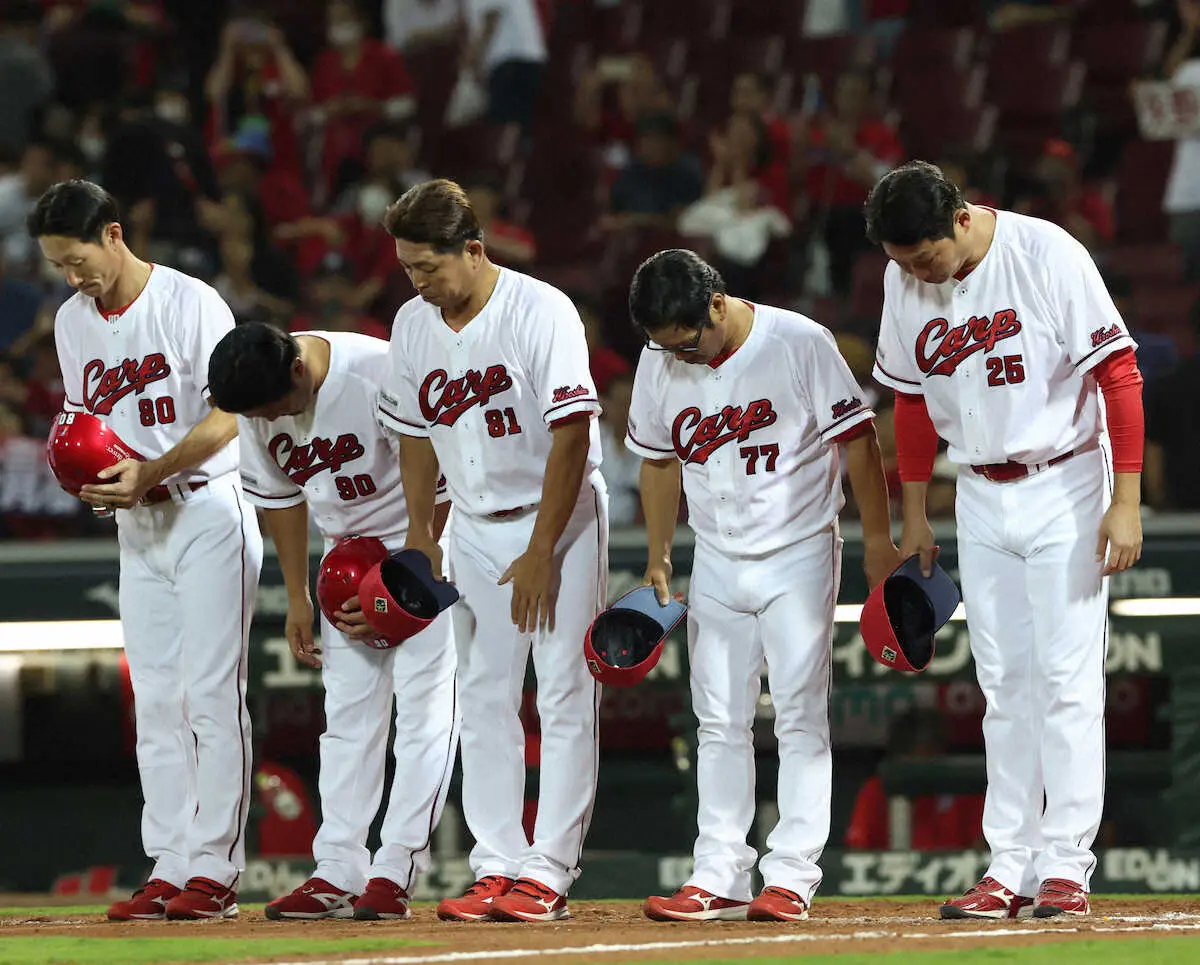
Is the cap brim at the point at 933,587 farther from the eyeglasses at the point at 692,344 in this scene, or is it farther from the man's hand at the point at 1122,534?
the eyeglasses at the point at 692,344

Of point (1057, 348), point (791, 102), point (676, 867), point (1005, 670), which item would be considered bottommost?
point (676, 867)

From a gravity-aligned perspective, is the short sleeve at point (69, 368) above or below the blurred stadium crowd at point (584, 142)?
below

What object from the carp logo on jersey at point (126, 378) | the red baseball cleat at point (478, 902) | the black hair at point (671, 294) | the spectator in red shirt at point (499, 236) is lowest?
the red baseball cleat at point (478, 902)

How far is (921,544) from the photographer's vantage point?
4.61m

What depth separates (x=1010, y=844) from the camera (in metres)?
4.41

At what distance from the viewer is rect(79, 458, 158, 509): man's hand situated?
15.9 feet

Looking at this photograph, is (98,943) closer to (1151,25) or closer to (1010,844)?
(1010,844)

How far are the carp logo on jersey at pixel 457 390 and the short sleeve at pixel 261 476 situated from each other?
54 centimetres

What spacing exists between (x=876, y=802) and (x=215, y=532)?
2.67 meters

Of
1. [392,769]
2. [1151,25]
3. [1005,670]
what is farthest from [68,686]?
[1151,25]

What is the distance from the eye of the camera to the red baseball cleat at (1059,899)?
14.0 ft

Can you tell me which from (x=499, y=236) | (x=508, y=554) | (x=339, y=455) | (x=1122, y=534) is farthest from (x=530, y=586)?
(x=499, y=236)

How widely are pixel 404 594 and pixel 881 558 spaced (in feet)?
4.00

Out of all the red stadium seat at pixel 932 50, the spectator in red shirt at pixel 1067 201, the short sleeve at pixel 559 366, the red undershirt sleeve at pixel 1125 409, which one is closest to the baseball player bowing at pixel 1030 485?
the red undershirt sleeve at pixel 1125 409
